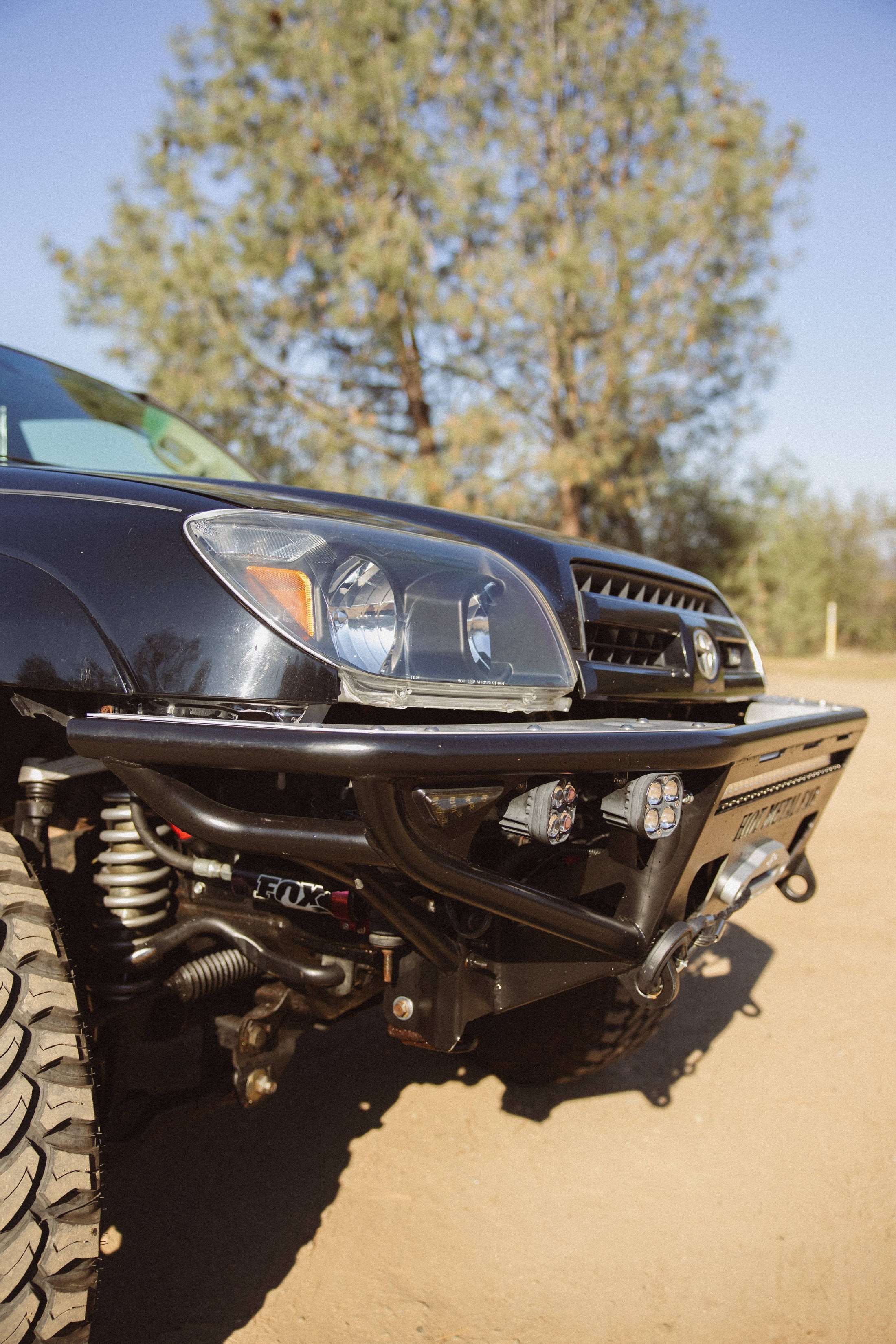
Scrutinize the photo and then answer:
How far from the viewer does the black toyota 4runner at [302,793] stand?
1.44 meters

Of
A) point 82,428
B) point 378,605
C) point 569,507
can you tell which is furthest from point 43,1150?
point 569,507

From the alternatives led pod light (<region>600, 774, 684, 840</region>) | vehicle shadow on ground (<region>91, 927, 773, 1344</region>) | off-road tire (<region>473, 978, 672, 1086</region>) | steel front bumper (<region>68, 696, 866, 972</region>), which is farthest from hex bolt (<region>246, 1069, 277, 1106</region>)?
led pod light (<region>600, 774, 684, 840</region>)

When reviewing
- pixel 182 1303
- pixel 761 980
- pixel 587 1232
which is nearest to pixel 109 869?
pixel 182 1303

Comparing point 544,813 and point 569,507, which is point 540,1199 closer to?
point 544,813

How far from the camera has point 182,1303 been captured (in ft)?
6.47

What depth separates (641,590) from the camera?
2291 mm

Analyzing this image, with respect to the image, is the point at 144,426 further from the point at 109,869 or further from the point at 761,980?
the point at 761,980

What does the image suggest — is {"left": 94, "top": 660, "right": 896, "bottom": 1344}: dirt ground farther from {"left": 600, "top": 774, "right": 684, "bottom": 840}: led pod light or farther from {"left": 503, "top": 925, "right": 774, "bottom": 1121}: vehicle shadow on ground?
{"left": 600, "top": 774, "right": 684, "bottom": 840}: led pod light

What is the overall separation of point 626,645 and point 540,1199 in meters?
1.47

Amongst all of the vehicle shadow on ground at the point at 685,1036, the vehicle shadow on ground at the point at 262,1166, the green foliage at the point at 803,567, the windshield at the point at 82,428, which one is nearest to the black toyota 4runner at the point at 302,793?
the vehicle shadow on ground at the point at 262,1166

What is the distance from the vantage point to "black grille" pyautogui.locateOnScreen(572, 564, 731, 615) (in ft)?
6.77

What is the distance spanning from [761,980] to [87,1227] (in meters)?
2.94

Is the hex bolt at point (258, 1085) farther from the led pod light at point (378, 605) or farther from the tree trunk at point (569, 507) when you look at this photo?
the tree trunk at point (569, 507)

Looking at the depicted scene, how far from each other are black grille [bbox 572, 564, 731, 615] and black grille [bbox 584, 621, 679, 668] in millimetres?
18
